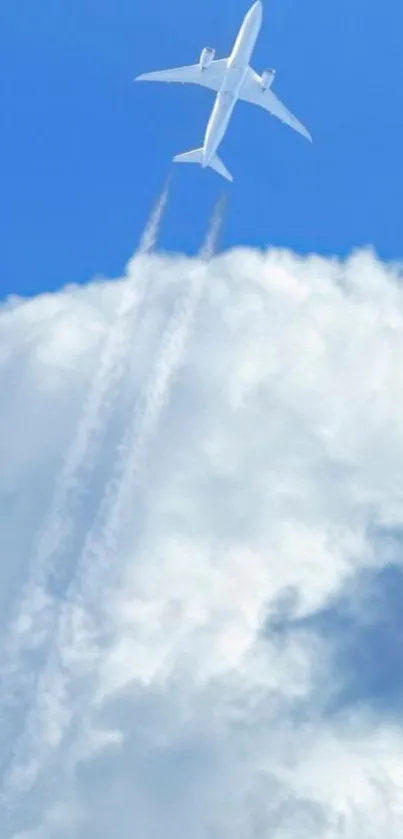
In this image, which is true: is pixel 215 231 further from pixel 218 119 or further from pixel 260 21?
pixel 260 21

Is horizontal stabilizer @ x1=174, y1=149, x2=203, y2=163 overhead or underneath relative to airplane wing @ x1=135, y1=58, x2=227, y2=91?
underneath

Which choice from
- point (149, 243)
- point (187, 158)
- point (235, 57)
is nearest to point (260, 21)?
point (235, 57)

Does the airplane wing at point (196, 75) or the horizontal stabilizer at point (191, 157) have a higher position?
the airplane wing at point (196, 75)
